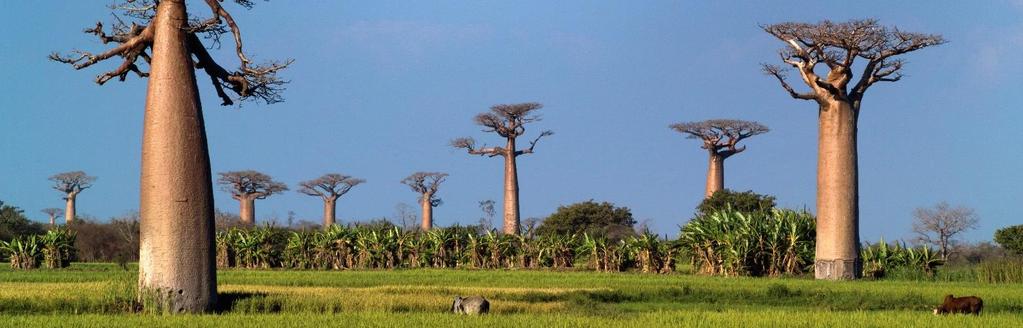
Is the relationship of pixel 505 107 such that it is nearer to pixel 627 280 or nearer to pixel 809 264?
pixel 809 264

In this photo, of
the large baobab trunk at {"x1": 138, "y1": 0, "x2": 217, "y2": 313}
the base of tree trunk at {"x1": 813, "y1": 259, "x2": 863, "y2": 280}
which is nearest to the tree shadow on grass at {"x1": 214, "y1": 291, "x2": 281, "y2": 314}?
the large baobab trunk at {"x1": 138, "y1": 0, "x2": 217, "y2": 313}

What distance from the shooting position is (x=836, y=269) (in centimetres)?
2314

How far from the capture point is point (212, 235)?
45.0 feet

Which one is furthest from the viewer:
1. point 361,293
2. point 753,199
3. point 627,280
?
point 753,199

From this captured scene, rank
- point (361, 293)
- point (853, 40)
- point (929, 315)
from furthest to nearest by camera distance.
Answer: point (853, 40) < point (361, 293) < point (929, 315)

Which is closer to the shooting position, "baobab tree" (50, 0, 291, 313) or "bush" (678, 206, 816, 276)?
"baobab tree" (50, 0, 291, 313)

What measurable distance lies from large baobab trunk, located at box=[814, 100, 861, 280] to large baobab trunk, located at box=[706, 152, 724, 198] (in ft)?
67.5

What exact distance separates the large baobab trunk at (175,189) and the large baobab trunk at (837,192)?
13.7m

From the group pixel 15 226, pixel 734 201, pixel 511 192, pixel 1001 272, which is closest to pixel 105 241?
pixel 15 226

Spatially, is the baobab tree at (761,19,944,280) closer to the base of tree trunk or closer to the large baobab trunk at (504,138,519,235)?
the base of tree trunk

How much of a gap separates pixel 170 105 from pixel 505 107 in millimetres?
30684

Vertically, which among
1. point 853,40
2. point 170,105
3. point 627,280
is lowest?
point 627,280

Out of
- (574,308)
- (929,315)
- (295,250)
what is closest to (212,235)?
(574,308)

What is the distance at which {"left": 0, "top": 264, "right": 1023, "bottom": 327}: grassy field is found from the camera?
11328 millimetres
